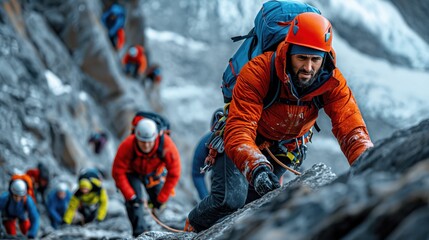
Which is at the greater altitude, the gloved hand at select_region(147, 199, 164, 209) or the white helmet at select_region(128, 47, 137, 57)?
the white helmet at select_region(128, 47, 137, 57)

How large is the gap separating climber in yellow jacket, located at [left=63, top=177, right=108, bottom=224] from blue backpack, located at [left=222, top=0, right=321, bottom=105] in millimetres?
7418

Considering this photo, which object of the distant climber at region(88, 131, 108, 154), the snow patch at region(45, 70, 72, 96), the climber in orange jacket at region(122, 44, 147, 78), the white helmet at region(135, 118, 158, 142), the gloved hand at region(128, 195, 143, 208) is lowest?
the gloved hand at region(128, 195, 143, 208)

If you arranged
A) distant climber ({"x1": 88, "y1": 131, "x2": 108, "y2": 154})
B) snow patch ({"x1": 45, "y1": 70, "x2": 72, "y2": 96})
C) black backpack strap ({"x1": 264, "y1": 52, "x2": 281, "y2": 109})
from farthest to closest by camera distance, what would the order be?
distant climber ({"x1": 88, "y1": 131, "x2": 108, "y2": 154}) → snow patch ({"x1": 45, "y1": 70, "x2": 72, "y2": 96}) → black backpack strap ({"x1": 264, "y1": 52, "x2": 281, "y2": 109})

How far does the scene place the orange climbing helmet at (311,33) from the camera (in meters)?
5.38

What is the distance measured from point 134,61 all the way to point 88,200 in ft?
63.9

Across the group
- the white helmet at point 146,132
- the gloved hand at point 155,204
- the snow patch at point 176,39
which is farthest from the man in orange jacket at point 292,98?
the snow patch at point 176,39

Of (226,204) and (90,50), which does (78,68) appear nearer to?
(90,50)

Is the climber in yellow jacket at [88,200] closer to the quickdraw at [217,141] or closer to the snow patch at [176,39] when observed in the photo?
the quickdraw at [217,141]

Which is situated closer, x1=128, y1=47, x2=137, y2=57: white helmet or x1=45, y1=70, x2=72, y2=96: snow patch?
x1=45, y1=70, x2=72, y2=96: snow patch

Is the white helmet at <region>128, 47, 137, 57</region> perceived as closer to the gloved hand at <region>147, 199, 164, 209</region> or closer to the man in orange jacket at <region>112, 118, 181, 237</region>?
the gloved hand at <region>147, 199, 164, 209</region>

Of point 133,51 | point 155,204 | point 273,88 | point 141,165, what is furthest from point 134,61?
point 273,88

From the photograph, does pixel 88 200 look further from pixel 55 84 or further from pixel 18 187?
pixel 55 84

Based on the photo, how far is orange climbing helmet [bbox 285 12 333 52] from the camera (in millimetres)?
5383

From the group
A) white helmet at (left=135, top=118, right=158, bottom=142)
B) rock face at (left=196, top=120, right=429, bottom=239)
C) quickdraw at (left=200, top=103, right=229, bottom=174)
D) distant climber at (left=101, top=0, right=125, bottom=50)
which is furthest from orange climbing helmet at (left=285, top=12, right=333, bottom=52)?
distant climber at (left=101, top=0, right=125, bottom=50)
